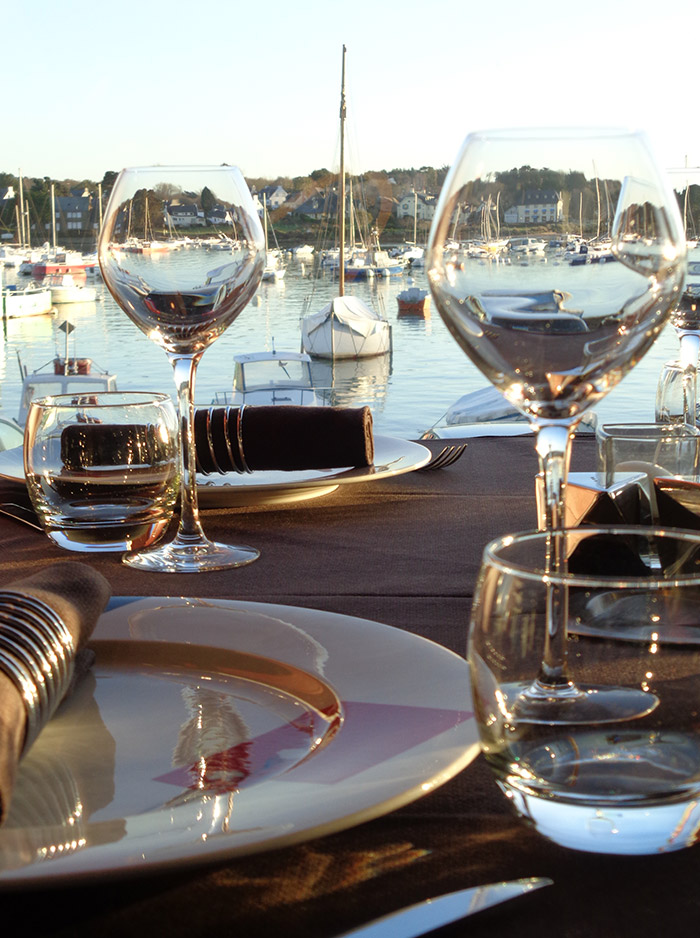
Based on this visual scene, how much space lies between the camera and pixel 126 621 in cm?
56

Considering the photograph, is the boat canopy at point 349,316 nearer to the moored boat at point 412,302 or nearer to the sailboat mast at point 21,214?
the moored boat at point 412,302

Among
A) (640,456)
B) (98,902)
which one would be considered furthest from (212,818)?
(640,456)

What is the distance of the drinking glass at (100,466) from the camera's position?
0.82 meters

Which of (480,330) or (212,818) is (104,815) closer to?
(212,818)

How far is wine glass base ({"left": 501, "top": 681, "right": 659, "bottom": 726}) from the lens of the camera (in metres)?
0.33

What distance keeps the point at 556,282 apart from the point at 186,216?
477 mm

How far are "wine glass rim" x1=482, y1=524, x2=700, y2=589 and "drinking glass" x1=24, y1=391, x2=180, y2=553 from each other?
1.64ft

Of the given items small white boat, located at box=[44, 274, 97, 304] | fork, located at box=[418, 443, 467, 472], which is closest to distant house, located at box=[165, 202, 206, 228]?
fork, located at box=[418, 443, 467, 472]

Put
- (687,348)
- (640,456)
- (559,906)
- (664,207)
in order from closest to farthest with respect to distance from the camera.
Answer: (559,906)
(664,207)
(640,456)
(687,348)

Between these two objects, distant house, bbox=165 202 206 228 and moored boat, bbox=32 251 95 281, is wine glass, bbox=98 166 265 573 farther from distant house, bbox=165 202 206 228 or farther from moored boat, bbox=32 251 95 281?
moored boat, bbox=32 251 95 281

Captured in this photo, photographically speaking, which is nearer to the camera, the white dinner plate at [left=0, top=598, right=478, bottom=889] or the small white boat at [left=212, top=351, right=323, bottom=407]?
the white dinner plate at [left=0, top=598, right=478, bottom=889]

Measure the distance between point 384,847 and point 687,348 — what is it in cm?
97

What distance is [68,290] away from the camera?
95.8 feet

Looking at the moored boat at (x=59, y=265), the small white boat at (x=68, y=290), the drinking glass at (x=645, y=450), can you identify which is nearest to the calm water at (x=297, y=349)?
the small white boat at (x=68, y=290)
